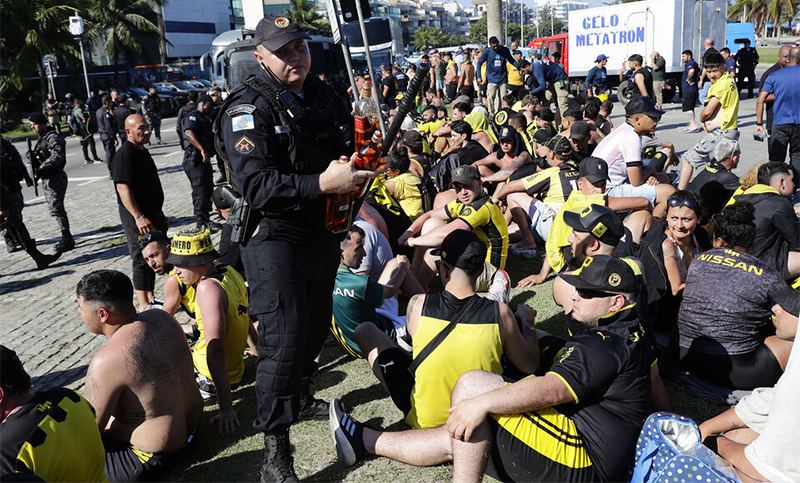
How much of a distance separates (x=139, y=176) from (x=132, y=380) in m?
3.23

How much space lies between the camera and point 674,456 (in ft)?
8.79

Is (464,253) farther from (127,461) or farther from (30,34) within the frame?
(30,34)

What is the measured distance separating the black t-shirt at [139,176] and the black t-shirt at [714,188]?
17.2ft

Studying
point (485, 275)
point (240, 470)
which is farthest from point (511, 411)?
point (485, 275)

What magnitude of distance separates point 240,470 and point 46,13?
33.2m

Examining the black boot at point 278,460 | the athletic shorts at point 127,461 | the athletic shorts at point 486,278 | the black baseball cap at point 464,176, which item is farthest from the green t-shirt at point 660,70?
the athletic shorts at point 127,461

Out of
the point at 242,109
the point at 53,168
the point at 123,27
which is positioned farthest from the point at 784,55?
the point at 123,27

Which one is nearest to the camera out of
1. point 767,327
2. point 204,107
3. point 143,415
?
point 143,415

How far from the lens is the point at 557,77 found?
15805mm

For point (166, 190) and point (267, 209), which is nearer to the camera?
point (267, 209)

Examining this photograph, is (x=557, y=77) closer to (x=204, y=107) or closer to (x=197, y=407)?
(x=204, y=107)

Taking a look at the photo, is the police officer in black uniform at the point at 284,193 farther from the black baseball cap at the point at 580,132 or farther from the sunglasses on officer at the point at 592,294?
the black baseball cap at the point at 580,132

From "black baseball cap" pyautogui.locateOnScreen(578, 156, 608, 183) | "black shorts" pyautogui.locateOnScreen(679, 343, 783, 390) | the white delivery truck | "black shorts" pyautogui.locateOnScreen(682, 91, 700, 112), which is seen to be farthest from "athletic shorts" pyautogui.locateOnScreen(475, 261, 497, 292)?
the white delivery truck

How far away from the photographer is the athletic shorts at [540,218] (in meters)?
6.95
